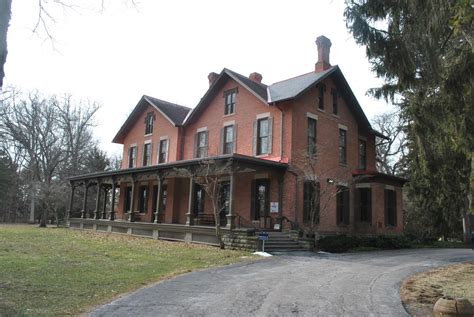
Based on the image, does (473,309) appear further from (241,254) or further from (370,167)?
(370,167)

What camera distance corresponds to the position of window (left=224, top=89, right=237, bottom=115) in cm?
2364

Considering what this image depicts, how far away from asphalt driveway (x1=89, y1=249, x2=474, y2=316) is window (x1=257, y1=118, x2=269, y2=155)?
958cm

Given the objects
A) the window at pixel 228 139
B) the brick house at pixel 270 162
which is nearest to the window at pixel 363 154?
the brick house at pixel 270 162

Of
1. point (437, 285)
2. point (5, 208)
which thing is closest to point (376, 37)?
point (437, 285)

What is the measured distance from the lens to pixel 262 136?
21.7 meters

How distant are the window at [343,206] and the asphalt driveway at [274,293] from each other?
10020 mm

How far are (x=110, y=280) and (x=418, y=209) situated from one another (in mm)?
26266

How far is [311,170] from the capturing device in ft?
67.5

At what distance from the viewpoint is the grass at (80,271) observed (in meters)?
7.10

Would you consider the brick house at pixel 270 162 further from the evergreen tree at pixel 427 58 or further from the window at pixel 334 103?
the evergreen tree at pixel 427 58

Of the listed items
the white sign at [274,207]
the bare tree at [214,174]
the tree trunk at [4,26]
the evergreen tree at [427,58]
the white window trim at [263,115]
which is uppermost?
the white window trim at [263,115]

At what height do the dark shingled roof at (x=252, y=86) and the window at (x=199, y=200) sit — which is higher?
the dark shingled roof at (x=252, y=86)

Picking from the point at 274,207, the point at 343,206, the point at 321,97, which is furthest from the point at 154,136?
the point at 343,206

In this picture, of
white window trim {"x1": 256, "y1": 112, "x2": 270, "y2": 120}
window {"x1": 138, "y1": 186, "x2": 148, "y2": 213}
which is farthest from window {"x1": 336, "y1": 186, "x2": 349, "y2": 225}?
window {"x1": 138, "y1": 186, "x2": 148, "y2": 213}
